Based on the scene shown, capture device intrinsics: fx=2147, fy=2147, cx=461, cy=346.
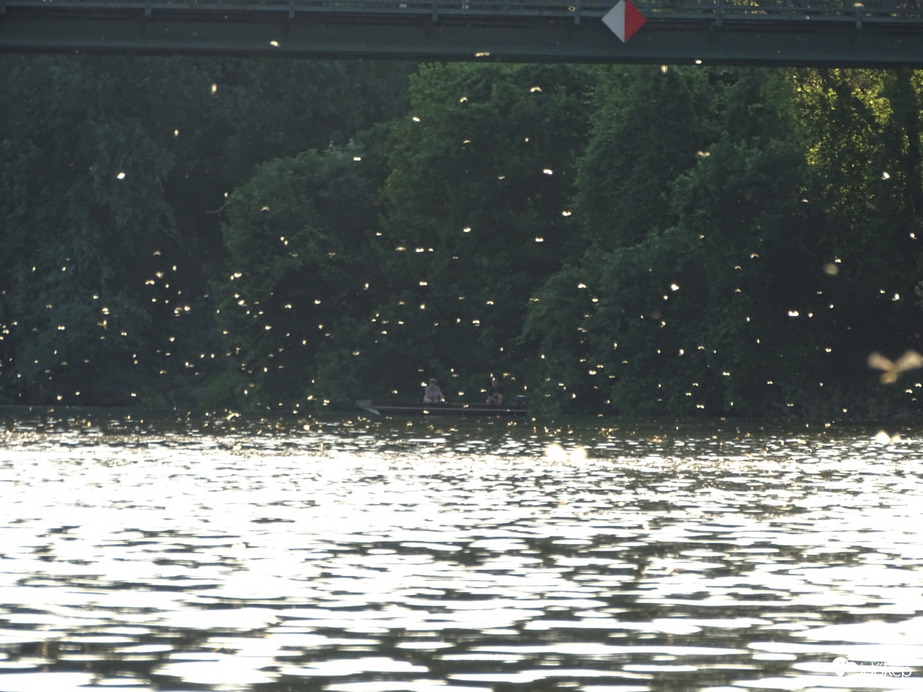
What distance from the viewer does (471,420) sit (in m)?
55.9

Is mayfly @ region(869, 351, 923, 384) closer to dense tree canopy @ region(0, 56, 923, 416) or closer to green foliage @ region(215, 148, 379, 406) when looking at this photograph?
dense tree canopy @ region(0, 56, 923, 416)

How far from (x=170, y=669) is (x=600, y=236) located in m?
54.6

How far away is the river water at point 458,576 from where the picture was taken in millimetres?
11695

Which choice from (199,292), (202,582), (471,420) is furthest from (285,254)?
(202,582)

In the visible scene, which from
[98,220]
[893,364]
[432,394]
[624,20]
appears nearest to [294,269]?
[98,220]

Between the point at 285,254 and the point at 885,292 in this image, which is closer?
the point at 885,292

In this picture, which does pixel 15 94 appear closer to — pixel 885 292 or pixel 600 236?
pixel 600 236

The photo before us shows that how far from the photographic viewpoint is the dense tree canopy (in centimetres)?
5997

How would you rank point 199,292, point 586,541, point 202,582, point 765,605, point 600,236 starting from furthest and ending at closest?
point 199,292 < point 600,236 < point 586,541 < point 202,582 < point 765,605

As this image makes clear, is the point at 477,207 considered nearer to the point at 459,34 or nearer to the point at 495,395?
the point at 495,395

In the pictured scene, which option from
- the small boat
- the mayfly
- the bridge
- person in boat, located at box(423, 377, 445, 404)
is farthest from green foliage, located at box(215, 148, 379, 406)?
the bridge

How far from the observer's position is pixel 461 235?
68562mm

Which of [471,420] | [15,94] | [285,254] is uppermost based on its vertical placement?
[15,94]

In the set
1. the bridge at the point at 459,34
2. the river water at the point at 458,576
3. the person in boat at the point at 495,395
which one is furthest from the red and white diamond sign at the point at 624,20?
the person in boat at the point at 495,395
